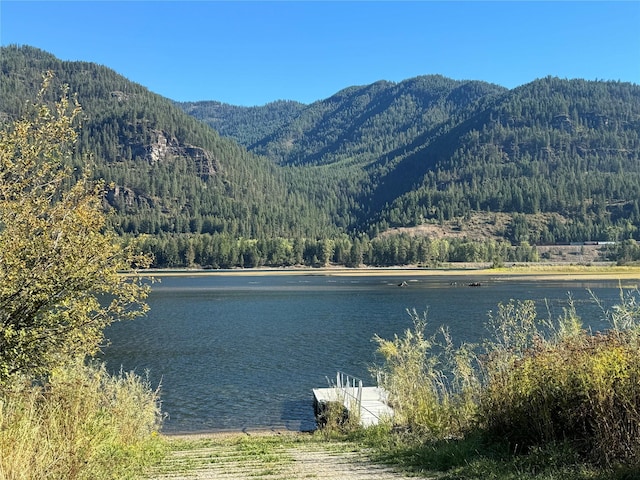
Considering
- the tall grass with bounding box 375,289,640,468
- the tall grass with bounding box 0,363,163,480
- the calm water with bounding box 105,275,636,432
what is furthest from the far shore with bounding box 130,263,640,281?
the tall grass with bounding box 375,289,640,468

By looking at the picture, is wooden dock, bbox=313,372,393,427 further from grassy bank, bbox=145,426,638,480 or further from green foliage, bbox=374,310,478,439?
grassy bank, bbox=145,426,638,480

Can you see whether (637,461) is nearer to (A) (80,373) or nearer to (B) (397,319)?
(A) (80,373)

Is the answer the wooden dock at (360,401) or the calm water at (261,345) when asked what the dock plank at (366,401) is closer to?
the wooden dock at (360,401)

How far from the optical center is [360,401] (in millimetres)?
17219

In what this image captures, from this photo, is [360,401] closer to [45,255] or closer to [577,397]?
[577,397]

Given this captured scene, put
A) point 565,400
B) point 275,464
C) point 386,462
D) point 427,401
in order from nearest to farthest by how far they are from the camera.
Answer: point 565,400 → point 386,462 → point 275,464 → point 427,401

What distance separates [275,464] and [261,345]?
32600 millimetres

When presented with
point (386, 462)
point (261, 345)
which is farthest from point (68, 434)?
point (261, 345)

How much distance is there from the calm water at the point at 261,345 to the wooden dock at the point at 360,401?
1.04 meters

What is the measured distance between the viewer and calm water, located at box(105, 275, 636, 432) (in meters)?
25.2

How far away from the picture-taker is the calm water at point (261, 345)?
25.2m

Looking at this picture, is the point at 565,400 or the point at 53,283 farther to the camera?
the point at 53,283

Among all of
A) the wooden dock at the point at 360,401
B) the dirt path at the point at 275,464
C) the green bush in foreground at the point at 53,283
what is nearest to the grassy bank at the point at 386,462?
the dirt path at the point at 275,464

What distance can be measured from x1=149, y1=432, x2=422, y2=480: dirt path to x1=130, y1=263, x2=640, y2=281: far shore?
128523 millimetres
